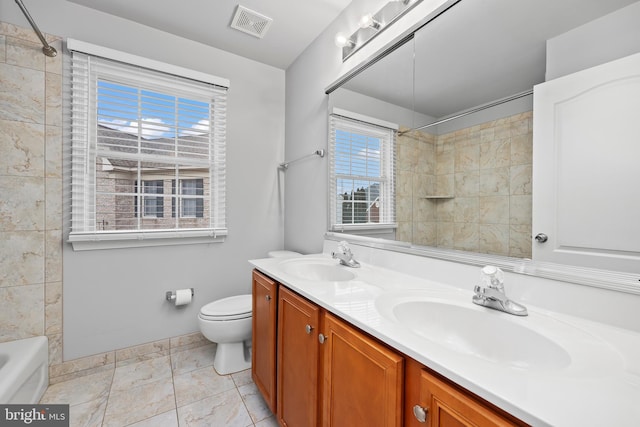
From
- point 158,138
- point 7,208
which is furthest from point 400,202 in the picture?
point 7,208

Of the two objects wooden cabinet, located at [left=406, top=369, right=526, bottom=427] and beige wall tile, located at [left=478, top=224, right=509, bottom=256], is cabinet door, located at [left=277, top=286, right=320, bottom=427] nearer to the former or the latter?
wooden cabinet, located at [left=406, top=369, right=526, bottom=427]

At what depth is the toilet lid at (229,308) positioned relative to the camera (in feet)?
5.94

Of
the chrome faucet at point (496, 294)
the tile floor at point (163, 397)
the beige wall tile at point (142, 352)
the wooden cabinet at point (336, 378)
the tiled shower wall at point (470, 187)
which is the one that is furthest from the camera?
the beige wall tile at point (142, 352)

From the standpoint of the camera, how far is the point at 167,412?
4.89ft

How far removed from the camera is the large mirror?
0.90m

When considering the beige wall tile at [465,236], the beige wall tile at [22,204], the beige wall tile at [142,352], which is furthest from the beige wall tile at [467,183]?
the beige wall tile at [22,204]

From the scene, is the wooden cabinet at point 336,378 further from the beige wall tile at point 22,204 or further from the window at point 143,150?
the beige wall tile at point 22,204

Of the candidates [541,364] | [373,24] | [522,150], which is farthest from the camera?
[373,24]

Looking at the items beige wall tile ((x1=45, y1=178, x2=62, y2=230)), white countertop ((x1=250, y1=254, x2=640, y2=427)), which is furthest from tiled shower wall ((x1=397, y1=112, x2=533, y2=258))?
beige wall tile ((x1=45, y1=178, x2=62, y2=230))

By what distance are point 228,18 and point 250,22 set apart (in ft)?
0.51

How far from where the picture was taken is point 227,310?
188 centimetres

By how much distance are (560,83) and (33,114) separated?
2705 millimetres

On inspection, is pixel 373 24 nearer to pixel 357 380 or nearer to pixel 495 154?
pixel 495 154

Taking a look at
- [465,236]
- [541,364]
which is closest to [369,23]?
[465,236]
